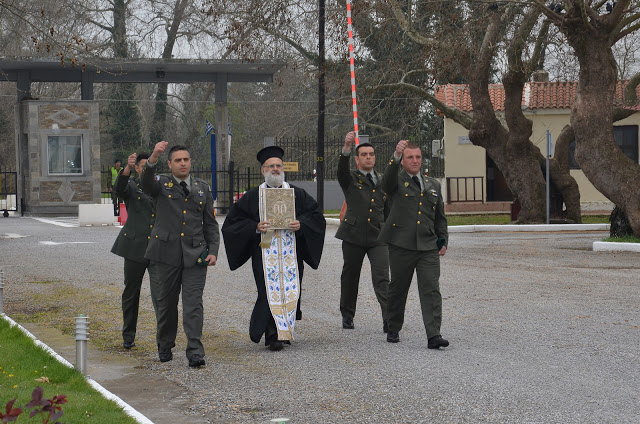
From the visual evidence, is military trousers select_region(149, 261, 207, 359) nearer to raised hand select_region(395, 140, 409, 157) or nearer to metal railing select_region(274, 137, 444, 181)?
raised hand select_region(395, 140, 409, 157)

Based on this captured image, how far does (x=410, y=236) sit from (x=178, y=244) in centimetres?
205

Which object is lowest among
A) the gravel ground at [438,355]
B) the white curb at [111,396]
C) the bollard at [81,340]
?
the gravel ground at [438,355]

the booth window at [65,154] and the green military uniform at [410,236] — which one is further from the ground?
the booth window at [65,154]

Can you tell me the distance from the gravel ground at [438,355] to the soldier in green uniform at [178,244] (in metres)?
0.39

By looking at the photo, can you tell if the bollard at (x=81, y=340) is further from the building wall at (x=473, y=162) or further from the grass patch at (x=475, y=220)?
the building wall at (x=473, y=162)

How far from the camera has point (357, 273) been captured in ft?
34.3

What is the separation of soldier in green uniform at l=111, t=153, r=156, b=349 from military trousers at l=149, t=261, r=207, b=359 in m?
0.71

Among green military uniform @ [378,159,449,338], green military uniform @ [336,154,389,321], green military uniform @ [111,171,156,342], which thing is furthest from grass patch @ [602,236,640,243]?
green military uniform @ [111,171,156,342]

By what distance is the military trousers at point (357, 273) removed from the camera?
10.3 m

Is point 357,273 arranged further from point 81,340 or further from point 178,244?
point 81,340

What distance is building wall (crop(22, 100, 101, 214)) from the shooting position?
3544 cm

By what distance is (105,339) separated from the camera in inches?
392

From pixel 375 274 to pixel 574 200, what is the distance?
1968cm

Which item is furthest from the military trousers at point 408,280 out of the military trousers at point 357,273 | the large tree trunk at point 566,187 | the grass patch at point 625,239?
the large tree trunk at point 566,187
